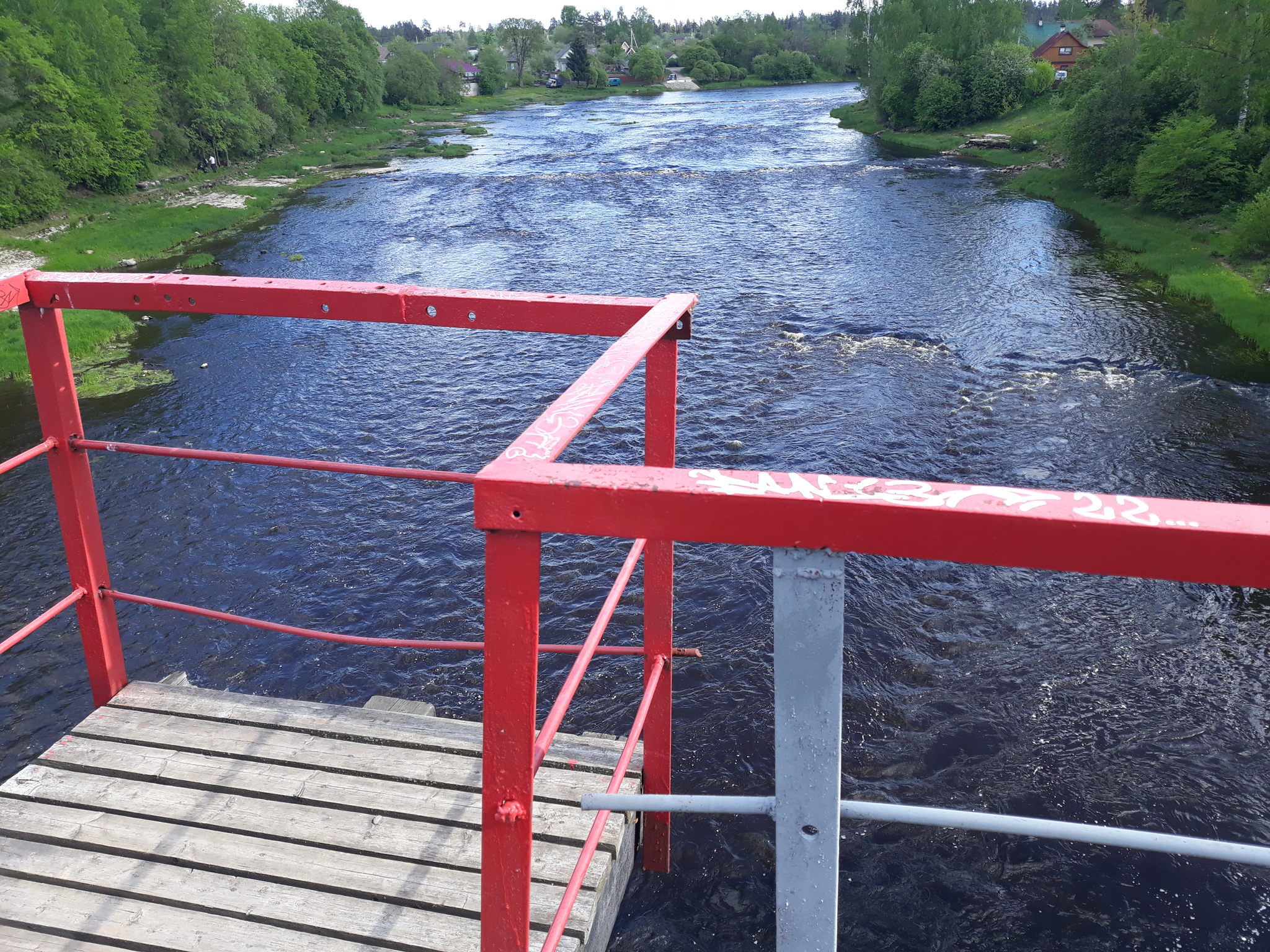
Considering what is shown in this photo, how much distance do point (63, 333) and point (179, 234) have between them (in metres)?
34.5

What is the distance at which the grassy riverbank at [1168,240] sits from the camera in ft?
70.5

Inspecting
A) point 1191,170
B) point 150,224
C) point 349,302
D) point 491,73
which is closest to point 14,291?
point 349,302

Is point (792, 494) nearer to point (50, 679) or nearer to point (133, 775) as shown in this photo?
point (133, 775)

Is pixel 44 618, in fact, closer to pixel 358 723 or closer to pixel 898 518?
pixel 358 723

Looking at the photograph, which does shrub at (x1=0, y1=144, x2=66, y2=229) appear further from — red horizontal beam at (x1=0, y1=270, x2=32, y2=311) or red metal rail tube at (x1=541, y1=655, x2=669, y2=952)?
red metal rail tube at (x1=541, y1=655, x2=669, y2=952)

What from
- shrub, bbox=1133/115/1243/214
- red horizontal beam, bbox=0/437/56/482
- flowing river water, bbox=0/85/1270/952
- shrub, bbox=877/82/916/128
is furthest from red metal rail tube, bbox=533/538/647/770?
shrub, bbox=877/82/916/128

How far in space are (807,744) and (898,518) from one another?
0.54 metres

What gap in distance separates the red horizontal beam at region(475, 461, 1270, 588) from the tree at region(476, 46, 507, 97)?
116756 mm

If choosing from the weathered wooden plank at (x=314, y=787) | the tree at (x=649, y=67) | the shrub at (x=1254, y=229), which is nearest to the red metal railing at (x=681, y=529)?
the weathered wooden plank at (x=314, y=787)

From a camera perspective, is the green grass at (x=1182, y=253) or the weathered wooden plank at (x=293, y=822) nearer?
the weathered wooden plank at (x=293, y=822)

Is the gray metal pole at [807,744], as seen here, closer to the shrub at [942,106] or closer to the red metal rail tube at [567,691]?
the red metal rail tube at [567,691]

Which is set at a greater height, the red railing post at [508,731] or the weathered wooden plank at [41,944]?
the red railing post at [508,731]

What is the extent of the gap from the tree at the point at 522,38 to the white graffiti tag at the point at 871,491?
464 ft

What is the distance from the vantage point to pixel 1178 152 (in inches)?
1121
